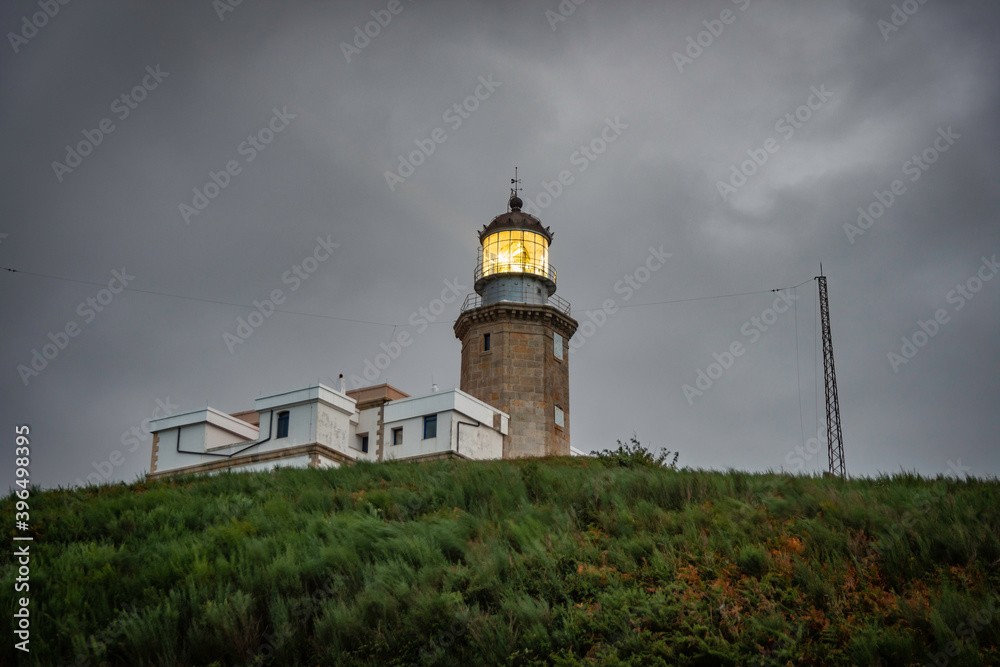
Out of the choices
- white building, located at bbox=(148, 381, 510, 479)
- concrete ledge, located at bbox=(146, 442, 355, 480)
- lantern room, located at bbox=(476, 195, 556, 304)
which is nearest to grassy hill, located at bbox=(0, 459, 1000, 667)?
concrete ledge, located at bbox=(146, 442, 355, 480)

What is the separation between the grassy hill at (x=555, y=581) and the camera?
912 cm

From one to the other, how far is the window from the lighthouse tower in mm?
3256

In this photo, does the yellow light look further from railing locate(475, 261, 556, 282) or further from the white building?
the white building

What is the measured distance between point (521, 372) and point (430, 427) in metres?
4.98

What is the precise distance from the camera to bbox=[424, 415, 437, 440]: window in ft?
107

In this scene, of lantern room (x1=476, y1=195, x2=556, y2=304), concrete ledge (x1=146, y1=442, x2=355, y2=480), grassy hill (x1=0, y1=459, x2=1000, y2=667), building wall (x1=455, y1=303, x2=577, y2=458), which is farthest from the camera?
lantern room (x1=476, y1=195, x2=556, y2=304)

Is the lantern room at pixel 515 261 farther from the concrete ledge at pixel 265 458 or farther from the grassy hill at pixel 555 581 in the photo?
the grassy hill at pixel 555 581

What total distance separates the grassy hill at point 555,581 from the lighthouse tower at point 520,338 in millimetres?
20368

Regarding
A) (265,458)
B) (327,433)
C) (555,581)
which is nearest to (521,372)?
(327,433)

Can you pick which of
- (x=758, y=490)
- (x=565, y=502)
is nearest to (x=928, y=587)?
(x=758, y=490)

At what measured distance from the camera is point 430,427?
32.7m

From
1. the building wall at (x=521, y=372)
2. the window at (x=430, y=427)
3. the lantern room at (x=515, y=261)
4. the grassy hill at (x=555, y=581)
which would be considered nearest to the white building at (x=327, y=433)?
the window at (x=430, y=427)

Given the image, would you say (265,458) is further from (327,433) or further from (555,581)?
(555,581)

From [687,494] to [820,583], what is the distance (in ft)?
14.1
